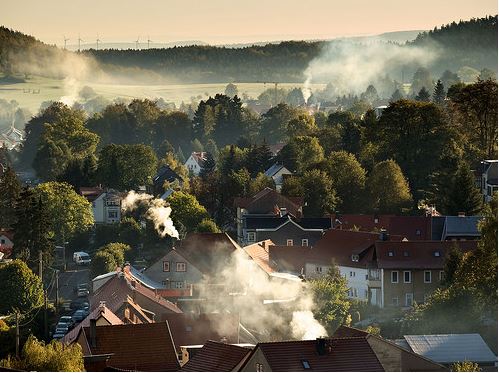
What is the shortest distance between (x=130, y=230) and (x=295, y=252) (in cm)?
474

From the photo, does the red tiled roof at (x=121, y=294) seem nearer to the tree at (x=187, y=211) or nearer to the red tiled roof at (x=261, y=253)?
the red tiled roof at (x=261, y=253)

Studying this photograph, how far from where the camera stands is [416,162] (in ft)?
96.8

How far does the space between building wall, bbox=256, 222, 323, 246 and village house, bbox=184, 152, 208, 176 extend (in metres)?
15.9

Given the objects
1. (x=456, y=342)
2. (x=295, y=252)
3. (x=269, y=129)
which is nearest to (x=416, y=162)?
(x=295, y=252)

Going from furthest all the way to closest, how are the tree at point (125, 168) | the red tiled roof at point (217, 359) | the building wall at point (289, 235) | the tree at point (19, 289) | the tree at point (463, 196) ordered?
the tree at point (125, 168)
the building wall at point (289, 235)
the tree at point (463, 196)
the tree at point (19, 289)
the red tiled roof at point (217, 359)

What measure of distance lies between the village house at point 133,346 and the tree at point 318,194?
39.7ft

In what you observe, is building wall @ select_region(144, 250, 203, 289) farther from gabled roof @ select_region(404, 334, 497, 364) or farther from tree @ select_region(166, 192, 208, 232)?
gabled roof @ select_region(404, 334, 497, 364)

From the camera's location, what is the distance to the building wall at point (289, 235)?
2719 centimetres

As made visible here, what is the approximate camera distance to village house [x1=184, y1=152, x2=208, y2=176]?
4464 cm

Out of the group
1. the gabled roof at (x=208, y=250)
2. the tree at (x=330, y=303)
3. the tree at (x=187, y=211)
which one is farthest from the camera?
the tree at (x=187, y=211)

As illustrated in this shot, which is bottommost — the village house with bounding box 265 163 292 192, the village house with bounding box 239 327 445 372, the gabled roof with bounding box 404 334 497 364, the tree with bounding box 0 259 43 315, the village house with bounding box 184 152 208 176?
the village house with bounding box 184 152 208 176

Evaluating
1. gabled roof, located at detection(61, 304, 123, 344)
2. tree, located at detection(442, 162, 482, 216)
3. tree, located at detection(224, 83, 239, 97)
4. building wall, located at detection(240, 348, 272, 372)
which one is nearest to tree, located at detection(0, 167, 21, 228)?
tree, located at detection(442, 162, 482, 216)

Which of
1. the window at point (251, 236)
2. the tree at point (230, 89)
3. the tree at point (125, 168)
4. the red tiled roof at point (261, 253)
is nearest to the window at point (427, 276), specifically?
the red tiled roof at point (261, 253)

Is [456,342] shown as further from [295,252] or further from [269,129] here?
[269,129]
